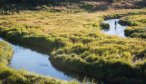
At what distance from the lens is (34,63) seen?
132 feet

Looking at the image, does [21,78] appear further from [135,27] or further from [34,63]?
[135,27]

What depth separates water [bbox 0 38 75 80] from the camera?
121 ft

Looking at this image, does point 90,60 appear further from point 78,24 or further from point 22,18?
point 22,18

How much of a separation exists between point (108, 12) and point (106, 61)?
44.2 meters

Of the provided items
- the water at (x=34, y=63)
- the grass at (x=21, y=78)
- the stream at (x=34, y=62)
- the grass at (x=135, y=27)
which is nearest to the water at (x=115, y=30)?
the grass at (x=135, y=27)

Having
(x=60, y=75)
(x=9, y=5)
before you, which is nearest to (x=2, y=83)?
(x=60, y=75)

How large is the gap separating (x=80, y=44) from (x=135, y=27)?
59.2 feet

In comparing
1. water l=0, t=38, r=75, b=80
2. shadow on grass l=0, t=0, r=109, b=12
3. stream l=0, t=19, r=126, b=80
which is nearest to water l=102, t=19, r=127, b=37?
shadow on grass l=0, t=0, r=109, b=12

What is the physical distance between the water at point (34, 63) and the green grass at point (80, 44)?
42.7 inches

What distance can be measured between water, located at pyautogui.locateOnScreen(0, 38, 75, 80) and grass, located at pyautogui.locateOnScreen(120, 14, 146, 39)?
14.7 metres

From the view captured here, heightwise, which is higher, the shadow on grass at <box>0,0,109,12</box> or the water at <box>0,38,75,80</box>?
the water at <box>0,38,75,80</box>

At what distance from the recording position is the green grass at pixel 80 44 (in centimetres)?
3434

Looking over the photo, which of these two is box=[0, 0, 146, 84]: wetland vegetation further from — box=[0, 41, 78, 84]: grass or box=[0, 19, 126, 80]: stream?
box=[0, 19, 126, 80]: stream

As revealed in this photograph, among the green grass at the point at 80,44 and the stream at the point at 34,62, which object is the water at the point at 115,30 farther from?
the stream at the point at 34,62
